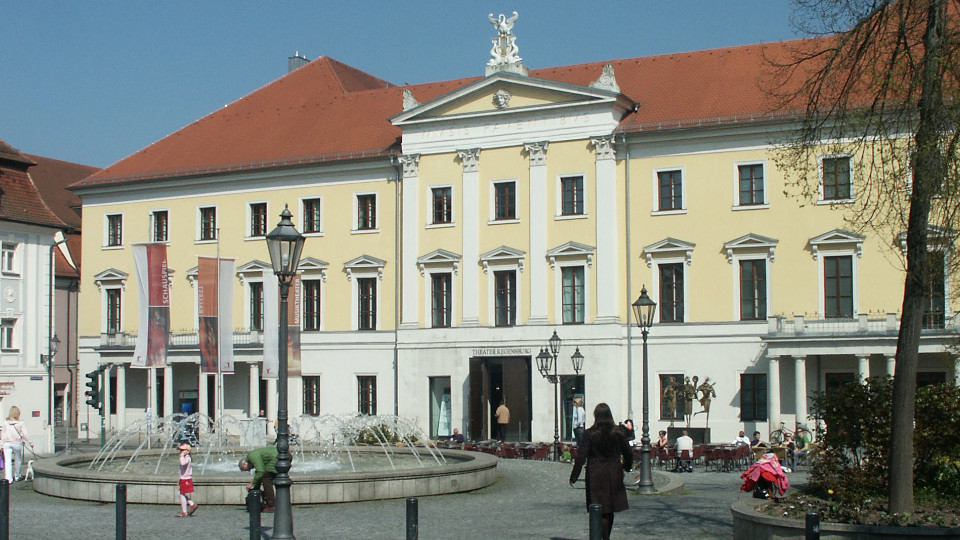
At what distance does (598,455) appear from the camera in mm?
14891

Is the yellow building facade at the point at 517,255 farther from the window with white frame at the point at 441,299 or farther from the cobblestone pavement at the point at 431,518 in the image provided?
the cobblestone pavement at the point at 431,518

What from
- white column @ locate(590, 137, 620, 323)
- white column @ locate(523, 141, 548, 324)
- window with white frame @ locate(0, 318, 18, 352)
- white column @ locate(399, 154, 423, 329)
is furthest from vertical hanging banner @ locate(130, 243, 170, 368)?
white column @ locate(590, 137, 620, 323)

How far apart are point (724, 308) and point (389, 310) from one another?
1353 centimetres

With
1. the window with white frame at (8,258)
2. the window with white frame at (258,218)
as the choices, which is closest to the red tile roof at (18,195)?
the window with white frame at (8,258)

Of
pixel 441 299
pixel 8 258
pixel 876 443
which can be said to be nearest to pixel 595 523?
pixel 876 443

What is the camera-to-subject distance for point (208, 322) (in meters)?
38.2

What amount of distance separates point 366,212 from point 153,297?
1296 cm

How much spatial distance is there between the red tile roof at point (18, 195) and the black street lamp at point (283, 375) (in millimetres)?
31306

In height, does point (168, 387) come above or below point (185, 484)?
below

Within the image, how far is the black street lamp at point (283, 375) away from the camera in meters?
15.3

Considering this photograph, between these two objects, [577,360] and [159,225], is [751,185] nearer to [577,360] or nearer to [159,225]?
[577,360]

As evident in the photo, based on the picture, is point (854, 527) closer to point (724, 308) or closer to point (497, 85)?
point (724, 308)

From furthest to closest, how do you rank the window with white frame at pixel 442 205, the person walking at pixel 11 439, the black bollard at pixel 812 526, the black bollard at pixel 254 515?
1. the window with white frame at pixel 442 205
2. the person walking at pixel 11 439
3. the black bollard at pixel 254 515
4. the black bollard at pixel 812 526

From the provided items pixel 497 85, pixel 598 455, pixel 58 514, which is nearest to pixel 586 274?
pixel 497 85
